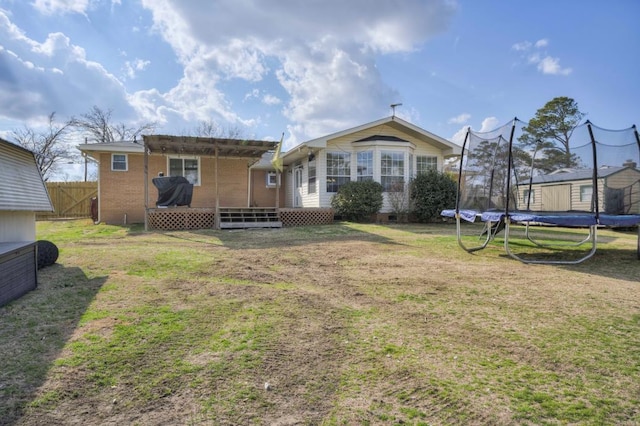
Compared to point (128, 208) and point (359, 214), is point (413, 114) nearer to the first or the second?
point (359, 214)

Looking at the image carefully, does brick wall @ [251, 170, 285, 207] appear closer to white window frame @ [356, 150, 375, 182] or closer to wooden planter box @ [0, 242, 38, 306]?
white window frame @ [356, 150, 375, 182]

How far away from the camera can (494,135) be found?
24.1ft

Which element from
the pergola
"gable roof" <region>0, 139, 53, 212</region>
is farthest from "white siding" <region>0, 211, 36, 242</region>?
the pergola

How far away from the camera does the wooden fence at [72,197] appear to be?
2038 centimetres

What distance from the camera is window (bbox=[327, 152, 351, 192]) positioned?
49.9 ft

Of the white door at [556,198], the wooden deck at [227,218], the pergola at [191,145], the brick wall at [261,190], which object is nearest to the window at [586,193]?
the white door at [556,198]

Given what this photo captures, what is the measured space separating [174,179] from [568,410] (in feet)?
41.0

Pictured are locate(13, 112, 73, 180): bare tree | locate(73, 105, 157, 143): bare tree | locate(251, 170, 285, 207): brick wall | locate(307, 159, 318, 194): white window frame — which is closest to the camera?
locate(307, 159, 318, 194): white window frame

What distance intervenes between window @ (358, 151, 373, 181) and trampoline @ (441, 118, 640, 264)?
6.63 meters

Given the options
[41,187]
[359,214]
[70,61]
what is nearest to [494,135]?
[359,214]

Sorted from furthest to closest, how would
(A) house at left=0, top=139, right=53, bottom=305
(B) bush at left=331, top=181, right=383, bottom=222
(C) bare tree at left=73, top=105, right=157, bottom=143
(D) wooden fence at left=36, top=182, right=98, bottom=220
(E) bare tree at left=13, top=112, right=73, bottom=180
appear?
(C) bare tree at left=73, top=105, right=157, bottom=143, (E) bare tree at left=13, top=112, right=73, bottom=180, (D) wooden fence at left=36, top=182, right=98, bottom=220, (B) bush at left=331, top=181, right=383, bottom=222, (A) house at left=0, top=139, right=53, bottom=305

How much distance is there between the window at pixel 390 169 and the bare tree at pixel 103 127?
26.7 metres

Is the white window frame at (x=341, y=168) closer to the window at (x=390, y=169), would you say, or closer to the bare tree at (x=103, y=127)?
the window at (x=390, y=169)

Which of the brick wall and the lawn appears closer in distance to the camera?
the lawn
